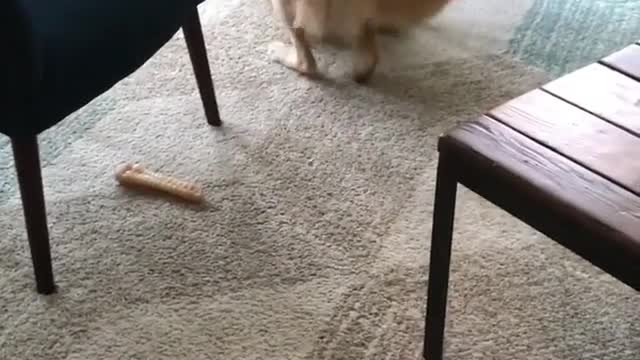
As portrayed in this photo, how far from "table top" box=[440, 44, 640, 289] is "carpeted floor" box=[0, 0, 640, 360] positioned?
0.42m

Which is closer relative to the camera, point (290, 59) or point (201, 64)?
point (201, 64)

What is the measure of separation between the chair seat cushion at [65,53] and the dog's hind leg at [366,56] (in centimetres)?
65

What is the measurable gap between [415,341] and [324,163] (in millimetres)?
461

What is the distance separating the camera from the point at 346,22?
209cm

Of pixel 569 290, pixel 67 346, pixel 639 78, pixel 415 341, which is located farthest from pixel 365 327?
pixel 639 78

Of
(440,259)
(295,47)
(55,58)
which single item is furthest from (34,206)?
(295,47)

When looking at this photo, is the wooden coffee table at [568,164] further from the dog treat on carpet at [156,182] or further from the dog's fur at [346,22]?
the dog's fur at [346,22]

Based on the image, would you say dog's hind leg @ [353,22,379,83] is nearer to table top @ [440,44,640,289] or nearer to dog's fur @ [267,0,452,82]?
dog's fur @ [267,0,452,82]

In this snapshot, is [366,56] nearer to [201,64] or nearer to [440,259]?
[201,64]

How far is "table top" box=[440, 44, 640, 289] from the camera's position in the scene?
109 cm

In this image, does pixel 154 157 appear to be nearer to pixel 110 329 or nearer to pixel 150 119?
pixel 150 119

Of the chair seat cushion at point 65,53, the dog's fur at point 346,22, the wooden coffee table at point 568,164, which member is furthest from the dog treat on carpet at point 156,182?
the wooden coffee table at point 568,164

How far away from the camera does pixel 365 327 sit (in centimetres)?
155

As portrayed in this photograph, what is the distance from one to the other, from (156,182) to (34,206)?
31 centimetres
